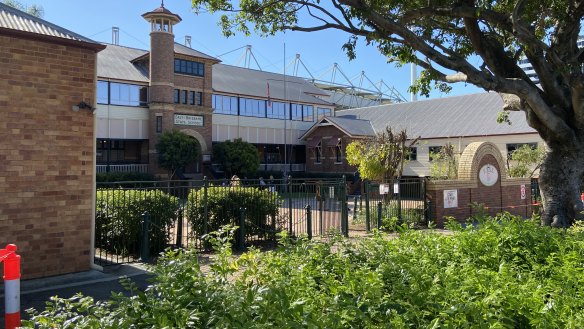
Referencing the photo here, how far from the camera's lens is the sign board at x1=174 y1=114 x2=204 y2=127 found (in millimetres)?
38000

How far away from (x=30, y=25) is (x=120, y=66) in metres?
→ 30.9

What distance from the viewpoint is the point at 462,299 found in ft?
11.8

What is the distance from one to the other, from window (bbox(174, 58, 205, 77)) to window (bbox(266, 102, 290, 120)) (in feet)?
28.6

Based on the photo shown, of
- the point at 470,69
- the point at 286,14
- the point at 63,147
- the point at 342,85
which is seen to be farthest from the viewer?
the point at 342,85

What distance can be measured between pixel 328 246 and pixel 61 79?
588 cm

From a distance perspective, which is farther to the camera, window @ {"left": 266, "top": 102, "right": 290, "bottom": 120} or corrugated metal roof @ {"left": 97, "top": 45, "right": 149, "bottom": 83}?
window @ {"left": 266, "top": 102, "right": 290, "bottom": 120}

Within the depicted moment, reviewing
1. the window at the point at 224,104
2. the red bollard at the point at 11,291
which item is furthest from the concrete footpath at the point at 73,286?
the window at the point at 224,104

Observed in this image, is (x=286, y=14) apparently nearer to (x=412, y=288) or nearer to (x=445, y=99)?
(x=412, y=288)

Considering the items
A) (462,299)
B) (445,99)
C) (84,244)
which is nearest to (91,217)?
(84,244)

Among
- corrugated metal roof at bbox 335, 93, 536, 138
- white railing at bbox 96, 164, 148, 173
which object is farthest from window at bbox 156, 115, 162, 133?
corrugated metal roof at bbox 335, 93, 536, 138

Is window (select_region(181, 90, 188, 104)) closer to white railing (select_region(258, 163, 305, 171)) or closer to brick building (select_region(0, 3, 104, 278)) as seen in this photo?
white railing (select_region(258, 163, 305, 171))

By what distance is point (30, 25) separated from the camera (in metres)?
8.23

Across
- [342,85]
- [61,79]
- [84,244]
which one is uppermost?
[342,85]

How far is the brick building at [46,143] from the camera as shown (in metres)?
7.74
